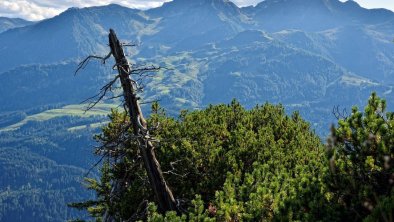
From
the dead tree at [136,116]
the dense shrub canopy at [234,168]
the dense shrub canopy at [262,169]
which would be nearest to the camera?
the dense shrub canopy at [262,169]

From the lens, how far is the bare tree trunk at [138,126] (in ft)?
47.3

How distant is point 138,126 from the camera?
1457 cm

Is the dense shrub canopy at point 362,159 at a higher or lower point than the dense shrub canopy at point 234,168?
higher

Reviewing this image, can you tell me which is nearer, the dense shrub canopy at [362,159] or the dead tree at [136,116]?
the dense shrub canopy at [362,159]

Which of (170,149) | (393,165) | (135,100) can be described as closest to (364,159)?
(393,165)

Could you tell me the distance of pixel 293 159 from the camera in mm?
16641

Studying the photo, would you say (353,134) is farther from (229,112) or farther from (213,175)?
(229,112)

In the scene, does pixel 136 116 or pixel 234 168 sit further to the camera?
pixel 234 168

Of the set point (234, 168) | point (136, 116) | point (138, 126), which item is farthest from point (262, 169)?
point (136, 116)

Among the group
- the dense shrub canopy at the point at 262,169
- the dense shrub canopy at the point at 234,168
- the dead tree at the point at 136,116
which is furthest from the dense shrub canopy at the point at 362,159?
the dead tree at the point at 136,116

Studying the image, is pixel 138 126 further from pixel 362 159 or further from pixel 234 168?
pixel 362 159

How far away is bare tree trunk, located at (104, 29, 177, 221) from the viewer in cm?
1441

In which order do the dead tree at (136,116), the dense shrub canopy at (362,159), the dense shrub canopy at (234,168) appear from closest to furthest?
the dense shrub canopy at (362,159), the dense shrub canopy at (234,168), the dead tree at (136,116)

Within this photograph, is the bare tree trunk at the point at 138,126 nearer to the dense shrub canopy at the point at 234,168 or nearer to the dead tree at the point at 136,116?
the dead tree at the point at 136,116
